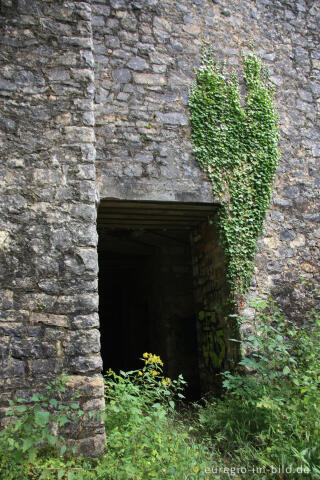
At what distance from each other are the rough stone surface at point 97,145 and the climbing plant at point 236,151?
0.16 metres

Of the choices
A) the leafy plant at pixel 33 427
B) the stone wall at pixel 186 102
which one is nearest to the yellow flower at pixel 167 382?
the leafy plant at pixel 33 427

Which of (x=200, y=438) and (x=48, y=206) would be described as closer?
(x=48, y=206)

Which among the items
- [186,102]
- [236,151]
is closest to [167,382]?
[236,151]

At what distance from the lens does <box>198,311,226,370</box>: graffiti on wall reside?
16.6 feet

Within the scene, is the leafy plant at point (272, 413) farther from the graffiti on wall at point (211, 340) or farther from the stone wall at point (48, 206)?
the stone wall at point (48, 206)

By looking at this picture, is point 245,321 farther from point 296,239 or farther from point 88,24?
point 88,24

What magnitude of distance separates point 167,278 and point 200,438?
331 cm

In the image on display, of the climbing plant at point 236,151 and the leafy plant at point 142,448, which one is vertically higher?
the climbing plant at point 236,151

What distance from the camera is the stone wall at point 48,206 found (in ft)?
9.87

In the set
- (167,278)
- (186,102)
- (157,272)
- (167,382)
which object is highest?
(186,102)

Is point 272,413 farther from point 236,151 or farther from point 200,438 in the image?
point 236,151

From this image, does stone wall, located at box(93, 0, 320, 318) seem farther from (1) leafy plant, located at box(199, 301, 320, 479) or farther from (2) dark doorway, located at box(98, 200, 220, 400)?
(1) leafy plant, located at box(199, 301, 320, 479)

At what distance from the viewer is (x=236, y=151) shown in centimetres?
493

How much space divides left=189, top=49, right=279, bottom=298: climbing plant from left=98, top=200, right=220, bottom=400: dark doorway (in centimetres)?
40
